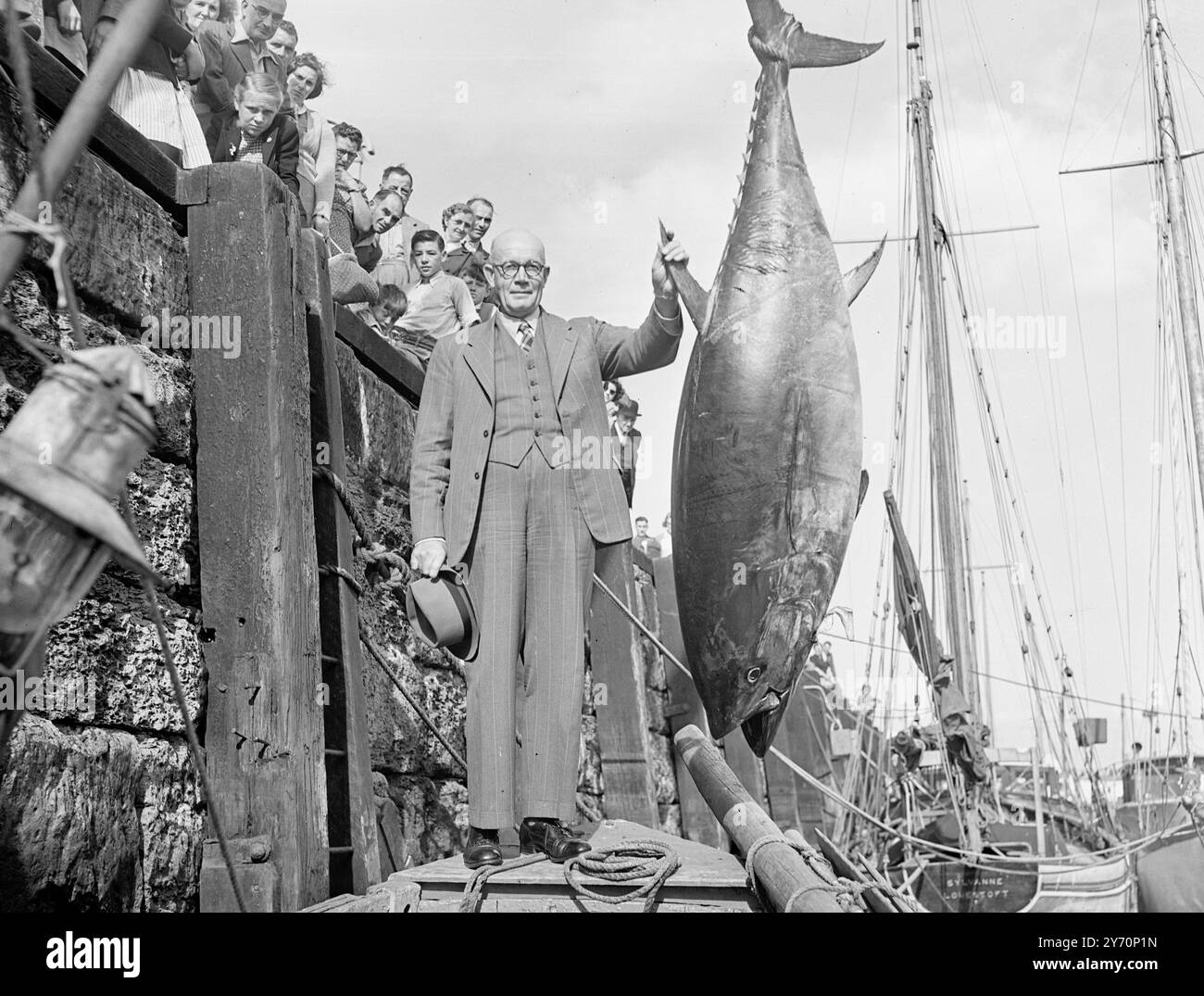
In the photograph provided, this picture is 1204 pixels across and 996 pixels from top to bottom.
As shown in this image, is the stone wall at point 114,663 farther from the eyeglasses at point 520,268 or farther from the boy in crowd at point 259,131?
the boy in crowd at point 259,131

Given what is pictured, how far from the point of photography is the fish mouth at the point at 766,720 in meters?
2.56

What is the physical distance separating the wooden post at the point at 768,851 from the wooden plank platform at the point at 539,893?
0.30 ft

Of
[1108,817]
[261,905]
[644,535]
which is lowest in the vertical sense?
[1108,817]

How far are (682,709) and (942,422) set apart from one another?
442 centimetres

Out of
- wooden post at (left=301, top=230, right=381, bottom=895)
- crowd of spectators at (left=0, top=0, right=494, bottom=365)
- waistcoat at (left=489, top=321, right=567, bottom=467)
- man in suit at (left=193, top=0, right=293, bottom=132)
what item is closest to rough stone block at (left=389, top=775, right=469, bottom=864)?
wooden post at (left=301, top=230, right=381, bottom=895)

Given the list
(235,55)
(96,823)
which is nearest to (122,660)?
(96,823)

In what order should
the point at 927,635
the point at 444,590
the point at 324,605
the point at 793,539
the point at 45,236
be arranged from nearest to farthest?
the point at 45,236 < the point at 793,539 < the point at 444,590 < the point at 324,605 < the point at 927,635

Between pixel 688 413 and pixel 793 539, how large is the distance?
327 millimetres

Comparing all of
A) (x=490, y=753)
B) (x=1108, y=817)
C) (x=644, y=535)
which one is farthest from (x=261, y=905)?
(x=1108, y=817)

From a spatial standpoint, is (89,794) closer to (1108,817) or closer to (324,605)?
(324,605)

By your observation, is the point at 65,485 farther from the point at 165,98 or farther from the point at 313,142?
the point at 313,142

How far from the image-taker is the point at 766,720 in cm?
263

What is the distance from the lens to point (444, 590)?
105 inches

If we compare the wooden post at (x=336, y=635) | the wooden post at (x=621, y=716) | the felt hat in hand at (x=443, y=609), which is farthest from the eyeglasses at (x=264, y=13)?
the wooden post at (x=621, y=716)
